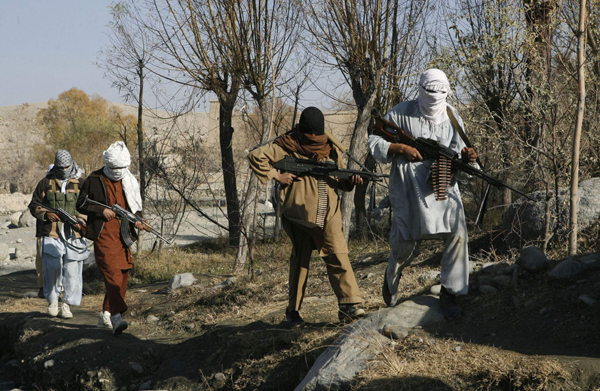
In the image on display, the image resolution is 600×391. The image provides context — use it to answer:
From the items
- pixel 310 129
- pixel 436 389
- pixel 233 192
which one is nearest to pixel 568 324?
pixel 436 389

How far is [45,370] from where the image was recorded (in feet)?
18.8

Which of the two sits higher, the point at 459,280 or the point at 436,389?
the point at 459,280

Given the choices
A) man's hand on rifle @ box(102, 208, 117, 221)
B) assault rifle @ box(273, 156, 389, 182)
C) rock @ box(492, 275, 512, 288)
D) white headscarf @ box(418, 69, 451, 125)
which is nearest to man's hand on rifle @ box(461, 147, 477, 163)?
white headscarf @ box(418, 69, 451, 125)

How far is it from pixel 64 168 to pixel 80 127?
32.1 meters

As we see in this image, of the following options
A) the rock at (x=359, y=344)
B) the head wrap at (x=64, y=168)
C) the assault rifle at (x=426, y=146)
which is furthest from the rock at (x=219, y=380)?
the head wrap at (x=64, y=168)

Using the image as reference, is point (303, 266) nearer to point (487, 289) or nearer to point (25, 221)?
point (487, 289)

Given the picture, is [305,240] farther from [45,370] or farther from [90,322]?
[90,322]

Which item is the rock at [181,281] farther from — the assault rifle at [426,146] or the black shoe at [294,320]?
the assault rifle at [426,146]

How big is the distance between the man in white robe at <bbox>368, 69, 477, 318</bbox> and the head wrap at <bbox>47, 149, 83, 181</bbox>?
4.08m

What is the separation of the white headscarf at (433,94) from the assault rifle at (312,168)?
766 mm

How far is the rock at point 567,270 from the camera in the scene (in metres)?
4.74

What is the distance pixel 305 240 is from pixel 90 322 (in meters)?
3.49

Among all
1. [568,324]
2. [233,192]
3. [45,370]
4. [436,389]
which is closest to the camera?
[436,389]

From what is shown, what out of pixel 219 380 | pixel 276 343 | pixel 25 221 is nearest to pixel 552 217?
pixel 276 343
